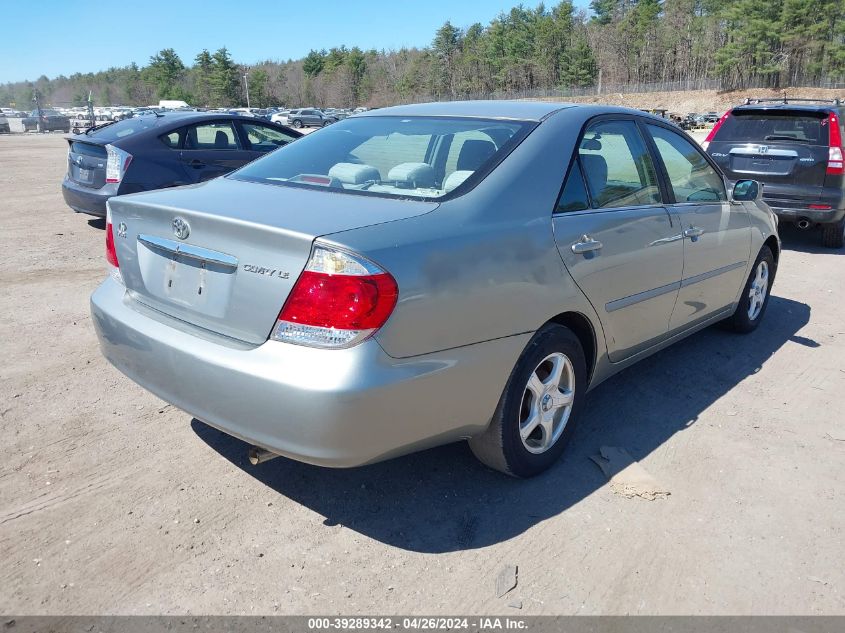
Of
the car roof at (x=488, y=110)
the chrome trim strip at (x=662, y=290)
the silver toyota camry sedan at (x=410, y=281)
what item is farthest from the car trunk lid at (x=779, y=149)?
the car roof at (x=488, y=110)

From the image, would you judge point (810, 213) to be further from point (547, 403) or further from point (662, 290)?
point (547, 403)

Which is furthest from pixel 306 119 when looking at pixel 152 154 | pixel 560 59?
pixel 560 59

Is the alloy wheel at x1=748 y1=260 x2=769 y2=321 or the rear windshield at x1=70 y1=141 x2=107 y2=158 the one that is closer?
the alloy wheel at x1=748 y1=260 x2=769 y2=321

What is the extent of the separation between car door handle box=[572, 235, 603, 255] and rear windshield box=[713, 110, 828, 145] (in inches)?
259

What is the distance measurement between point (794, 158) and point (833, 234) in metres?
1.21

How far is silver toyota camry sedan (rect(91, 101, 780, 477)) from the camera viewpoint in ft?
7.67

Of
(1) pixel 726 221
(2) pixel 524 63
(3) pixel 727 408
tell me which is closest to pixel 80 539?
(3) pixel 727 408

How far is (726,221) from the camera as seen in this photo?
4.50m

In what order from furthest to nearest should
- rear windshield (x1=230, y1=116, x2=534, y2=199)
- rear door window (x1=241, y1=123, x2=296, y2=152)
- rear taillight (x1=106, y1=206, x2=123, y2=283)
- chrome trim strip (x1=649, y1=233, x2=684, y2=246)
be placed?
rear door window (x1=241, y1=123, x2=296, y2=152), chrome trim strip (x1=649, y1=233, x2=684, y2=246), rear taillight (x1=106, y1=206, x2=123, y2=283), rear windshield (x1=230, y1=116, x2=534, y2=199)

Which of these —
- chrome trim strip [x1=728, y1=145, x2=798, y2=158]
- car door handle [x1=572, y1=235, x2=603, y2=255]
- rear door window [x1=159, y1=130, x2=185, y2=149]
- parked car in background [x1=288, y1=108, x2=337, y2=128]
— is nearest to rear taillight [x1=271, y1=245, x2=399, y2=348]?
car door handle [x1=572, y1=235, x2=603, y2=255]

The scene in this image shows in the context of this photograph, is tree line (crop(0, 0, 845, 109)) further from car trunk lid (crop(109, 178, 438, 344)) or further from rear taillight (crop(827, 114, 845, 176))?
car trunk lid (crop(109, 178, 438, 344))

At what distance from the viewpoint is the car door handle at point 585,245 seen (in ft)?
10.2

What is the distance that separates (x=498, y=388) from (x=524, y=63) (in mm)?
123237

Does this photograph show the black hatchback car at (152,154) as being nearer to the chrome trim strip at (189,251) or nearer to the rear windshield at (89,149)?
the rear windshield at (89,149)
